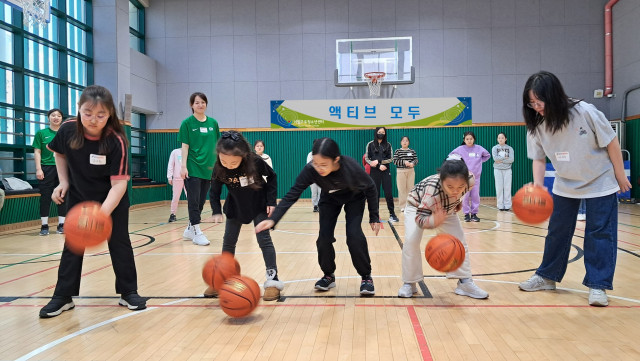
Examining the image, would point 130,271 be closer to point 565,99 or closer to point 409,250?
point 409,250

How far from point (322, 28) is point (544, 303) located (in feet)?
41.3

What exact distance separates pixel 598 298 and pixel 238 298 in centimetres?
235

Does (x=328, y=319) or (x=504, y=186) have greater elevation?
(x=504, y=186)

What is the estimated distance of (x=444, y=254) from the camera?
9.78ft

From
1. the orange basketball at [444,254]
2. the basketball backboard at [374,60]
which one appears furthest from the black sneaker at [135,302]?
the basketball backboard at [374,60]

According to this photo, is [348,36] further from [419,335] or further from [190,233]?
[419,335]

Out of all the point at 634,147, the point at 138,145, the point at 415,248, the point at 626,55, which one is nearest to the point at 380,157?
the point at 415,248

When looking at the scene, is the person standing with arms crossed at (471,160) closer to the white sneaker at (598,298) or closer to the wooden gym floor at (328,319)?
the wooden gym floor at (328,319)

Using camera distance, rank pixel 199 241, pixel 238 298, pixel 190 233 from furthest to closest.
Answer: pixel 190 233 → pixel 199 241 → pixel 238 298

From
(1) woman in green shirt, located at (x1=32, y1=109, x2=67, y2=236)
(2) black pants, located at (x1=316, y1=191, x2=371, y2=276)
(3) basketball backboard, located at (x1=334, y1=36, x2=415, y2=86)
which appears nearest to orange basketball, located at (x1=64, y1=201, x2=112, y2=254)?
(2) black pants, located at (x1=316, y1=191, x2=371, y2=276)

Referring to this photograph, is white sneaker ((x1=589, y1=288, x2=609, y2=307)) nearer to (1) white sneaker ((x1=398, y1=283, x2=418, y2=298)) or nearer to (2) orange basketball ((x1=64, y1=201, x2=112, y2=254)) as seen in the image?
(1) white sneaker ((x1=398, y1=283, x2=418, y2=298))

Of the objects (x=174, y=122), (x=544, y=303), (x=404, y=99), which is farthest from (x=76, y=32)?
(x=544, y=303)

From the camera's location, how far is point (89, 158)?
2945 millimetres

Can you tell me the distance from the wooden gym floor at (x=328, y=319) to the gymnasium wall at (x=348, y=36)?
1017 cm
